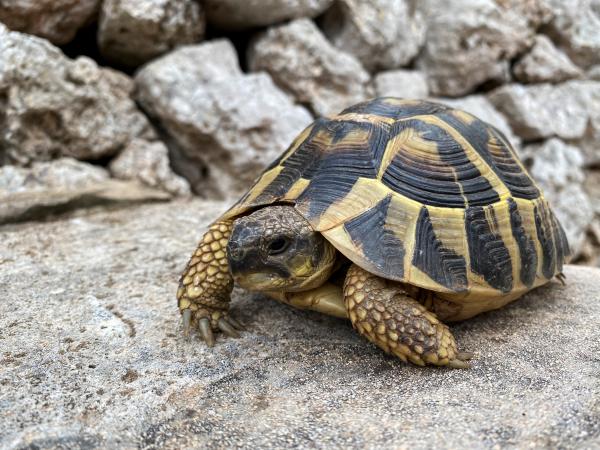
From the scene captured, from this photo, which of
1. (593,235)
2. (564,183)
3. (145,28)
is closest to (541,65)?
(564,183)

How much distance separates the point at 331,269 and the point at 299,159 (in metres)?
0.45

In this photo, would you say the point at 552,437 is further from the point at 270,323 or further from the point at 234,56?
the point at 234,56

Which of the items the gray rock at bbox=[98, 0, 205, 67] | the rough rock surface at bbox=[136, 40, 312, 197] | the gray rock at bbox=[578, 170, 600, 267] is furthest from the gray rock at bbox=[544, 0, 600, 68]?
the gray rock at bbox=[98, 0, 205, 67]

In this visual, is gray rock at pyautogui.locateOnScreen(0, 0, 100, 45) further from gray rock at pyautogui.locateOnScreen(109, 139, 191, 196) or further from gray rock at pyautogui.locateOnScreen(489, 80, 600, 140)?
gray rock at pyautogui.locateOnScreen(489, 80, 600, 140)

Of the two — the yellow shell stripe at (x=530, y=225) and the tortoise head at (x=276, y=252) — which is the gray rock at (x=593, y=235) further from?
the tortoise head at (x=276, y=252)

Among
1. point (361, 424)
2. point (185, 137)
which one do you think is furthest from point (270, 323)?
point (185, 137)

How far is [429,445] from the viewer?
1344 millimetres

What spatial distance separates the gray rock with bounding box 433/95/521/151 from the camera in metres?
4.96

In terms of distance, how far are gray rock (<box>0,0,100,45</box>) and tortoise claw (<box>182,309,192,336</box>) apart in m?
2.35

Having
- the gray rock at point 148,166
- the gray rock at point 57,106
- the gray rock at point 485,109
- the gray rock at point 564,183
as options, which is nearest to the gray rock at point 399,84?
the gray rock at point 485,109

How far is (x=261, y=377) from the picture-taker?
5.54 feet

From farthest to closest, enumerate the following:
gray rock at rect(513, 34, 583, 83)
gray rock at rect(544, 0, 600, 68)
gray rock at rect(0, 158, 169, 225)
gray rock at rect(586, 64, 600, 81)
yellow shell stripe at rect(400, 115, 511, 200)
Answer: gray rock at rect(586, 64, 600, 81) < gray rock at rect(544, 0, 600, 68) < gray rock at rect(513, 34, 583, 83) < gray rock at rect(0, 158, 169, 225) < yellow shell stripe at rect(400, 115, 511, 200)

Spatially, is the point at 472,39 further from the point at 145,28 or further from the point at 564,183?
the point at 145,28

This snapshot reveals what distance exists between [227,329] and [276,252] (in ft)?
1.39
